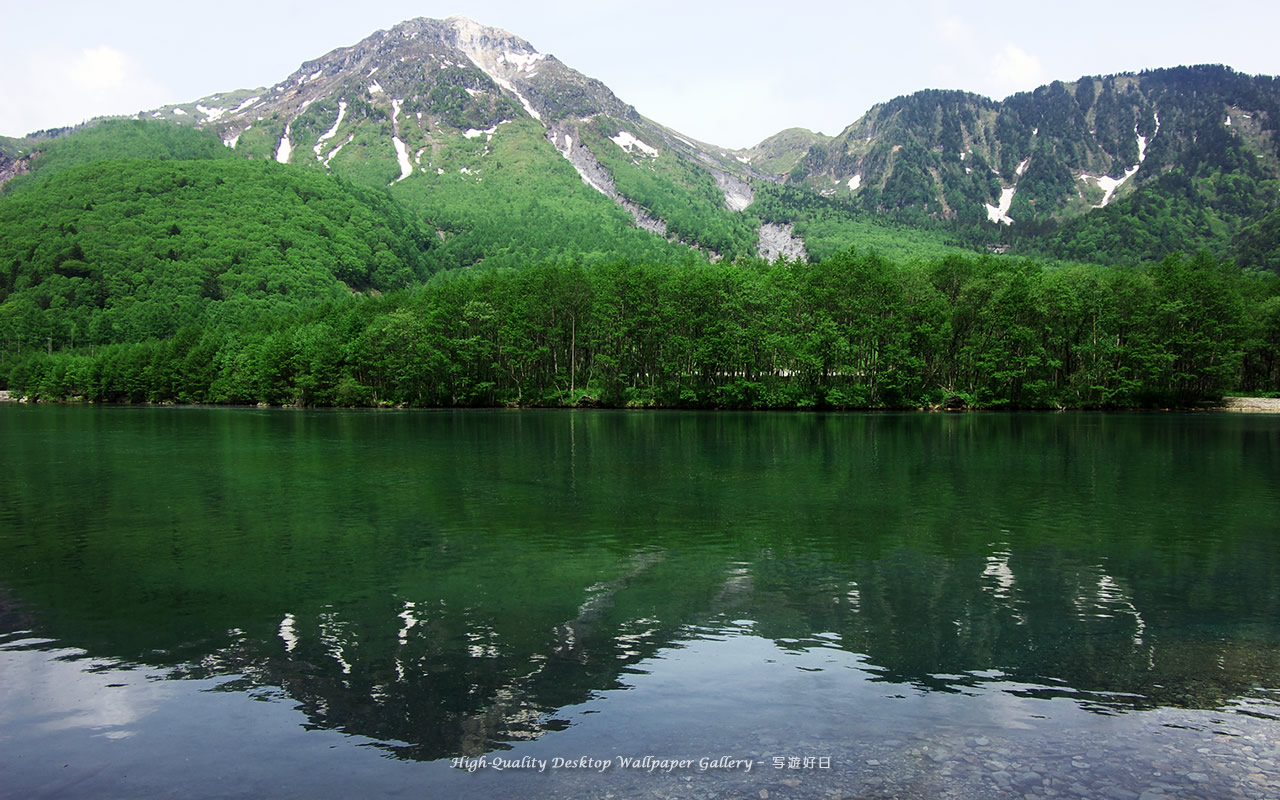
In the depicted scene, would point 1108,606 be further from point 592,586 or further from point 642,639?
point 592,586

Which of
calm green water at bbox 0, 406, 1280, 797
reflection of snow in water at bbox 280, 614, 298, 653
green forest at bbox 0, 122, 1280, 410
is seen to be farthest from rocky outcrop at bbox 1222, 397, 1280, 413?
reflection of snow in water at bbox 280, 614, 298, 653

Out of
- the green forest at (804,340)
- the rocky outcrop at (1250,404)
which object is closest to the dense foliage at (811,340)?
the green forest at (804,340)

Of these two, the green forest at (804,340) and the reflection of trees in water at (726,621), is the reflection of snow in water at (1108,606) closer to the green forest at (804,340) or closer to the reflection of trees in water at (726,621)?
the reflection of trees in water at (726,621)

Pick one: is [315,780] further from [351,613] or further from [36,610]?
[36,610]

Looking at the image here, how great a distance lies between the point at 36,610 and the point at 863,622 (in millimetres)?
16633

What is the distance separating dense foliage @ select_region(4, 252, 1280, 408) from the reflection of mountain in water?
67160mm

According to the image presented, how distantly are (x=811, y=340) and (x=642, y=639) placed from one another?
89440 mm

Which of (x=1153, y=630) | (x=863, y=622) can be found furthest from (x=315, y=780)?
(x=1153, y=630)

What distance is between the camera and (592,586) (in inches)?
671

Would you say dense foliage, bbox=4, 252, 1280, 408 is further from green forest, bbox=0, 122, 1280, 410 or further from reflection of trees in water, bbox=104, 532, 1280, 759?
reflection of trees in water, bbox=104, 532, 1280, 759

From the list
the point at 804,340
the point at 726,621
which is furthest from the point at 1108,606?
the point at 804,340

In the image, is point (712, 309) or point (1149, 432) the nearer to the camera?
point (1149, 432)

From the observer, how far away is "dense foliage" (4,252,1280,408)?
320 feet

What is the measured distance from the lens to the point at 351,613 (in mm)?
15156
